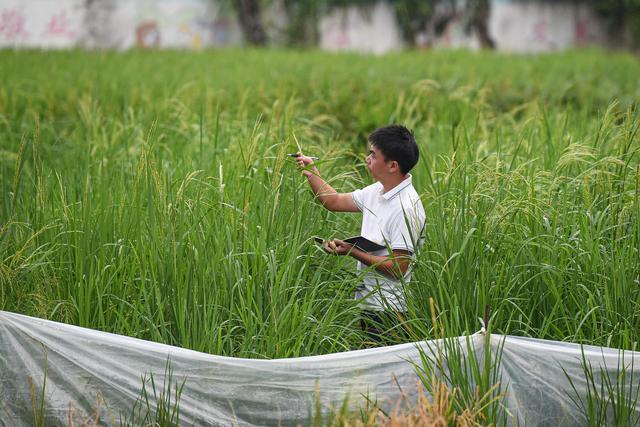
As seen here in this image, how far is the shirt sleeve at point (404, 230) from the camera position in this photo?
3.45 metres

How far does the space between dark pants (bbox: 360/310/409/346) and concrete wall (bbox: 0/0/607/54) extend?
1517 cm

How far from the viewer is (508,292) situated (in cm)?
346

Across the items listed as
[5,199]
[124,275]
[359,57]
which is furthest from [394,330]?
[359,57]

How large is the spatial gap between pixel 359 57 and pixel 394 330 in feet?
37.2

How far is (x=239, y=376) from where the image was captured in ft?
9.30

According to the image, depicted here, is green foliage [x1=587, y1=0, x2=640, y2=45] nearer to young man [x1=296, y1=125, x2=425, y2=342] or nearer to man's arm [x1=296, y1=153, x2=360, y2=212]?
man's arm [x1=296, y1=153, x2=360, y2=212]

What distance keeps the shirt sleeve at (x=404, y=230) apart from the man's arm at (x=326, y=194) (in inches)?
10.7

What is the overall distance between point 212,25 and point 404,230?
821 inches

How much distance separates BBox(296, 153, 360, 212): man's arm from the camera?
3732 millimetres

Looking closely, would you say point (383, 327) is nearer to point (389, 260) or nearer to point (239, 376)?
point (389, 260)

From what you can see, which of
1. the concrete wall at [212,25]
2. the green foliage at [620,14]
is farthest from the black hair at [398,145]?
the green foliage at [620,14]

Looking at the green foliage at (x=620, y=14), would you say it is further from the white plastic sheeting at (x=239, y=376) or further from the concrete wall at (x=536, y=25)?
the white plastic sheeting at (x=239, y=376)

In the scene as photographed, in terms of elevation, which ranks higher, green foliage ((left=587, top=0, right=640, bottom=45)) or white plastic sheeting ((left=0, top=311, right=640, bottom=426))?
green foliage ((left=587, top=0, right=640, bottom=45))

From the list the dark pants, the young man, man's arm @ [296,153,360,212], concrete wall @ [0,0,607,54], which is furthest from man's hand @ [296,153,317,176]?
concrete wall @ [0,0,607,54]
